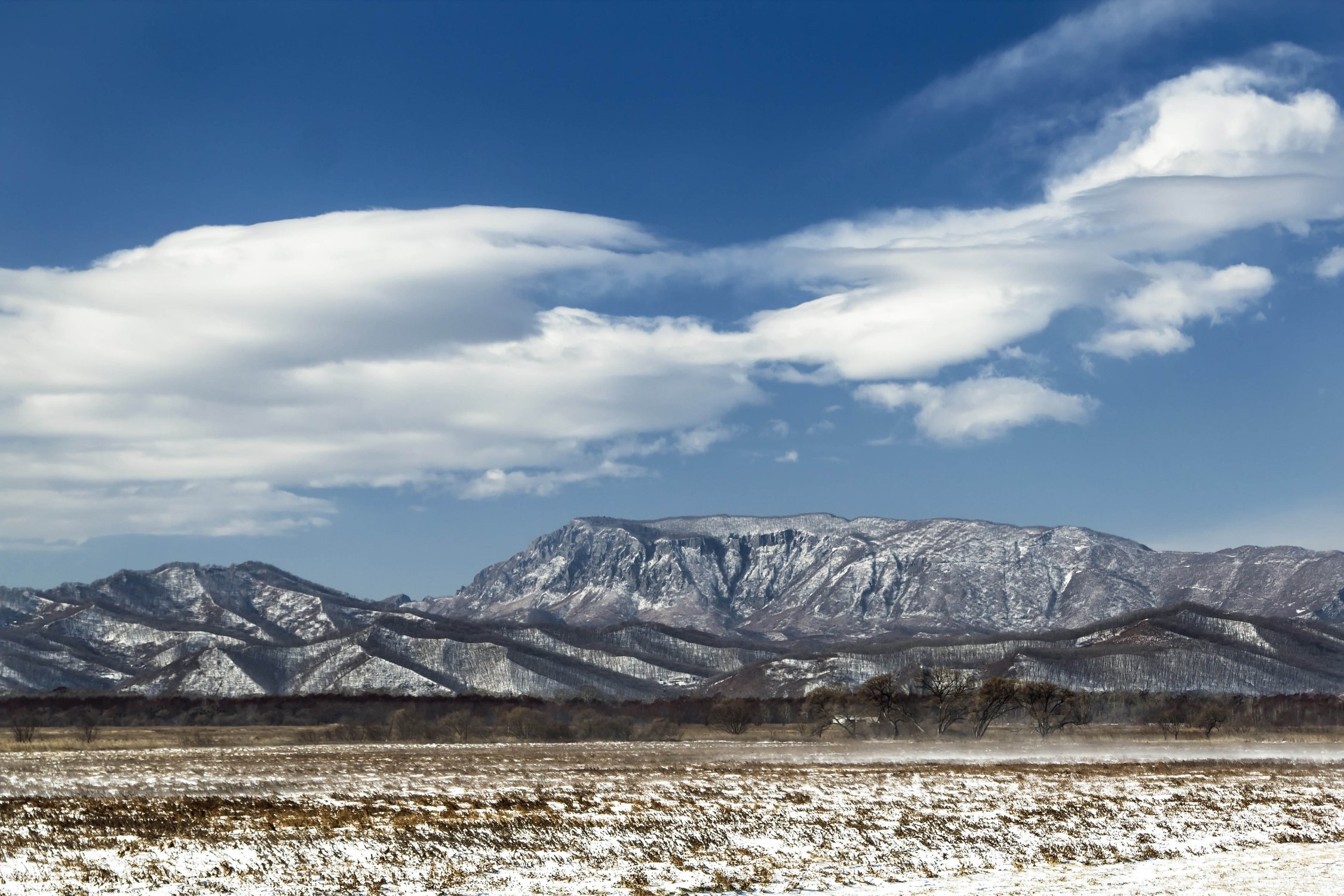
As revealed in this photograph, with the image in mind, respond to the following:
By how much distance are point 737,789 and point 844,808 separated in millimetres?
8824

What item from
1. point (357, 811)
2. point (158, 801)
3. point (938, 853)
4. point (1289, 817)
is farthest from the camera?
point (1289, 817)

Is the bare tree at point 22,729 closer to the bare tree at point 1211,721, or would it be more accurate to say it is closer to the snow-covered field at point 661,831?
the snow-covered field at point 661,831

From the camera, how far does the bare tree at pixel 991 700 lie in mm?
145500

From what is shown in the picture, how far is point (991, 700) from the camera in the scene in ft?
484

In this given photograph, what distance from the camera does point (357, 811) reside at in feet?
154

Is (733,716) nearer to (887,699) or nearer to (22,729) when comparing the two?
(887,699)

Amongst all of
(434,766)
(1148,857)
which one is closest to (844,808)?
(1148,857)

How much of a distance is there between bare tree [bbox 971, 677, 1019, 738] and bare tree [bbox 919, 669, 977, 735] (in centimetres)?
155

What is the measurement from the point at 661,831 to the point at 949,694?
116562 mm

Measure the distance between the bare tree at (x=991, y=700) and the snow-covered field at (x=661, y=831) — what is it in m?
66.2

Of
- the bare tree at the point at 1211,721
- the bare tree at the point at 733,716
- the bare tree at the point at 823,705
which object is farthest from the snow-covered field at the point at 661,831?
the bare tree at the point at 733,716

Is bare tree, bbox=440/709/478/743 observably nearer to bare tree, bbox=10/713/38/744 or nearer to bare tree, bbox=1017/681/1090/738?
bare tree, bbox=10/713/38/744

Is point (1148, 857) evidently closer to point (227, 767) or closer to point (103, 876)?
point (103, 876)

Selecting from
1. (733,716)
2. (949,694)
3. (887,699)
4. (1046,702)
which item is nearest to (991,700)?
(1046,702)
